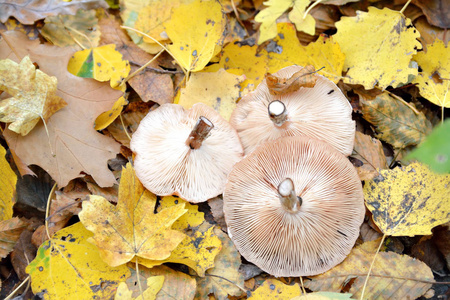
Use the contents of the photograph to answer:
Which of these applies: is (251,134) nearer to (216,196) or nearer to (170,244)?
(216,196)

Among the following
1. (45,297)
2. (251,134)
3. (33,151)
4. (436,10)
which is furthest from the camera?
(436,10)

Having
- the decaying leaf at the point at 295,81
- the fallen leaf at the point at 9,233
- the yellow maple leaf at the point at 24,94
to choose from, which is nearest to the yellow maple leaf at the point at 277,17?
the decaying leaf at the point at 295,81

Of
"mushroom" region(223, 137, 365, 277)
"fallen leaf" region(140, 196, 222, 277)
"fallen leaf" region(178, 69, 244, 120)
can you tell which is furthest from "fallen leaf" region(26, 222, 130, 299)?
"fallen leaf" region(178, 69, 244, 120)

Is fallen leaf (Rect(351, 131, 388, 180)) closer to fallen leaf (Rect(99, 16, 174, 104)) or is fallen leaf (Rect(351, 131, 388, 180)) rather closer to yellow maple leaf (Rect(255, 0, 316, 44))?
yellow maple leaf (Rect(255, 0, 316, 44))

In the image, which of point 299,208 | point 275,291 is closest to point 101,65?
point 299,208

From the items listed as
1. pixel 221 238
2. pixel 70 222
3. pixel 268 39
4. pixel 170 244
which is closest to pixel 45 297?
pixel 70 222

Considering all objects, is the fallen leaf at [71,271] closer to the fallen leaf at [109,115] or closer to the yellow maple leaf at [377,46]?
the fallen leaf at [109,115]

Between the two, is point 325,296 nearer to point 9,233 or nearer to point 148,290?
point 148,290

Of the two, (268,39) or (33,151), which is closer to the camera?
(33,151)
